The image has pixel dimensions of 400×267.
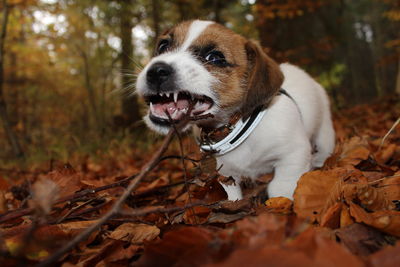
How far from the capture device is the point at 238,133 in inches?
80.3

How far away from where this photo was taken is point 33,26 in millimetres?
12180

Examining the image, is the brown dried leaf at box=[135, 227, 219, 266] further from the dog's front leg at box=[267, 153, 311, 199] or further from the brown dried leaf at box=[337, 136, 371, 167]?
the brown dried leaf at box=[337, 136, 371, 167]

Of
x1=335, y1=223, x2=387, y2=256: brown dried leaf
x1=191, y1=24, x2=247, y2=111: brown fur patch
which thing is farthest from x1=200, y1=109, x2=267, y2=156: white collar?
→ x1=335, y1=223, x2=387, y2=256: brown dried leaf

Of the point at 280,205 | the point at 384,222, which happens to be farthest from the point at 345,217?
the point at 280,205

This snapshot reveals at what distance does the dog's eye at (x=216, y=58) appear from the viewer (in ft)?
7.01

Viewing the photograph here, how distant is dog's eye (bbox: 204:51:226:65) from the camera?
2.14 m

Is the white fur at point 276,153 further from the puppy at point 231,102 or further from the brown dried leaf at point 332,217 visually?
the brown dried leaf at point 332,217

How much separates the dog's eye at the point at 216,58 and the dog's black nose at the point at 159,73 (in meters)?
0.35

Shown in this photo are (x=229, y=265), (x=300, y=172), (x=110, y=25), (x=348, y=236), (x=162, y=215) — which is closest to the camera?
(x=229, y=265)

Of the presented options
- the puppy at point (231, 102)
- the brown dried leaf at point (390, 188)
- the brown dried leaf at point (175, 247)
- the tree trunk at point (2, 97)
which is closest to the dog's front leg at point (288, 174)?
the puppy at point (231, 102)

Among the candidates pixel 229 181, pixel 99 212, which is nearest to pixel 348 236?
pixel 229 181

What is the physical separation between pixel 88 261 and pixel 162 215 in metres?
0.61

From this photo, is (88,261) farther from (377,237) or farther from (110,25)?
(110,25)

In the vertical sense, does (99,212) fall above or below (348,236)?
below
